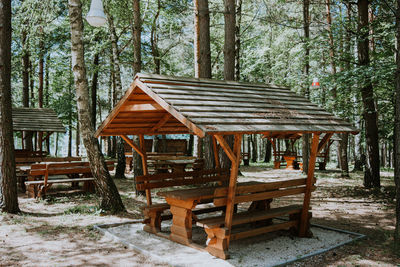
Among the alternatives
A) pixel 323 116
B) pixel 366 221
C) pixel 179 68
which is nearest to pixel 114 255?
pixel 323 116

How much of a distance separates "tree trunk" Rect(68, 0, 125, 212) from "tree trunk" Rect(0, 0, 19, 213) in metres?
1.43

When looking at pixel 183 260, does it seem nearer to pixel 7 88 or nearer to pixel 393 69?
pixel 7 88

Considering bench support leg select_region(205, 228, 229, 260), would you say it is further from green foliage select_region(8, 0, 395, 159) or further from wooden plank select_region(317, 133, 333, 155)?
green foliage select_region(8, 0, 395, 159)

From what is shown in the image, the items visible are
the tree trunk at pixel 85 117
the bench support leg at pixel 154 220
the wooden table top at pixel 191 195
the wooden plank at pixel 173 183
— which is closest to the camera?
the wooden table top at pixel 191 195

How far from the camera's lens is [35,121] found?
15805 mm

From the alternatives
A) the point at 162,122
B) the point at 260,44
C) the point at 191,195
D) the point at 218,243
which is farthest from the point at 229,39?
the point at 260,44

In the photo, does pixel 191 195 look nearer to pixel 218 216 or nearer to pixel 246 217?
pixel 218 216

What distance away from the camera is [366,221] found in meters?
7.75

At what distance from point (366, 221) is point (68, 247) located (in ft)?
21.0

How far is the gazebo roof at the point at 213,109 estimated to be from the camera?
5082 millimetres

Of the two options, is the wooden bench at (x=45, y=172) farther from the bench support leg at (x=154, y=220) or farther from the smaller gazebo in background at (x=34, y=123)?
the smaller gazebo in background at (x=34, y=123)

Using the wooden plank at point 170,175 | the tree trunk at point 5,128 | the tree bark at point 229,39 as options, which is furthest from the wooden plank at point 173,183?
the tree trunk at point 5,128

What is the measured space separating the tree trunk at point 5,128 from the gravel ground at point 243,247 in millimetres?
2718

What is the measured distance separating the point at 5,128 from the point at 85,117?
5.71ft
